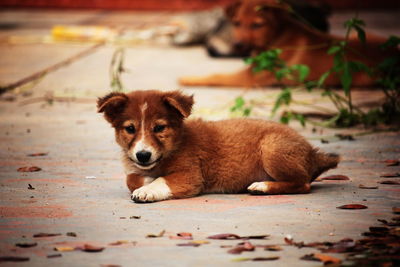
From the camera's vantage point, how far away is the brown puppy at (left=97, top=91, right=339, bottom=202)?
552 centimetres

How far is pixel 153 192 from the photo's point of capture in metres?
5.38

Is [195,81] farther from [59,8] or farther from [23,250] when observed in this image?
[59,8]

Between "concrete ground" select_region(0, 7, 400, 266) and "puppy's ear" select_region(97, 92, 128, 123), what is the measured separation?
55 centimetres

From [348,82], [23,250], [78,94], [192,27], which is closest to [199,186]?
[23,250]

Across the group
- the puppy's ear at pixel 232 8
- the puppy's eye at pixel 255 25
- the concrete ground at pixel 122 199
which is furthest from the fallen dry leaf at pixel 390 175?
the puppy's ear at pixel 232 8

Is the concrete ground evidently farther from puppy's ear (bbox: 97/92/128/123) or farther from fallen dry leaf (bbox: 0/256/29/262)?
puppy's ear (bbox: 97/92/128/123)

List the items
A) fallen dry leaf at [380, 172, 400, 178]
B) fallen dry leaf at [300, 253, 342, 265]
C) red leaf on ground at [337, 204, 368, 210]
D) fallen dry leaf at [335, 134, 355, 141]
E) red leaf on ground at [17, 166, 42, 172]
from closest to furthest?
fallen dry leaf at [300, 253, 342, 265] → red leaf on ground at [337, 204, 368, 210] → fallen dry leaf at [380, 172, 400, 178] → red leaf on ground at [17, 166, 42, 172] → fallen dry leaf at [335, 134, 355, 141]

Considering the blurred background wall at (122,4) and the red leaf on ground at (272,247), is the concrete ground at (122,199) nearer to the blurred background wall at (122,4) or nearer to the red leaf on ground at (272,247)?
the red leaf on ground at (272,247)

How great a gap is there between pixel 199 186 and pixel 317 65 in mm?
5395

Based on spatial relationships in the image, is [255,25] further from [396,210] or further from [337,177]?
[396,210]

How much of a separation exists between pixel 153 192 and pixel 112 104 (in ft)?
2.33

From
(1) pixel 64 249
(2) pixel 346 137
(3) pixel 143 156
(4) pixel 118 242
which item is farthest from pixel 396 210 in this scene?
(2) pixel 346 137

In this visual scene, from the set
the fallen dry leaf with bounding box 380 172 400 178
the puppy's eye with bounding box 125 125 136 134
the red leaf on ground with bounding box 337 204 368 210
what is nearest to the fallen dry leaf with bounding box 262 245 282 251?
→ the red leaf on ground with bounding box 337 204 368 210

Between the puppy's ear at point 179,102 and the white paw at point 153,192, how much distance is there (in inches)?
19.3
